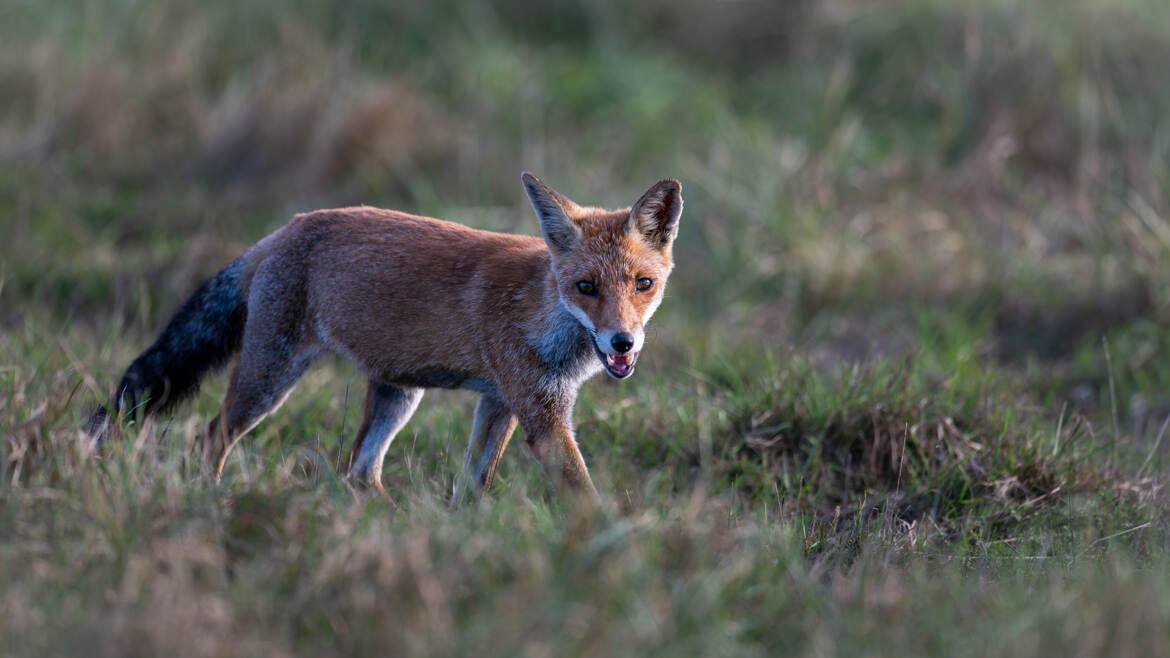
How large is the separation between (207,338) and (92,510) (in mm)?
1947

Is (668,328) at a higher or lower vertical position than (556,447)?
lower

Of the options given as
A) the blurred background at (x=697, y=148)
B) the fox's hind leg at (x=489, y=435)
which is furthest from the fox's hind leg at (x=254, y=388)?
the blurred background at (x=697, y=148)

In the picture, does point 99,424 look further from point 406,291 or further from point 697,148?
point 697,148

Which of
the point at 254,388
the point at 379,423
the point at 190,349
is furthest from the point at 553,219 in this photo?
the point at 190,349

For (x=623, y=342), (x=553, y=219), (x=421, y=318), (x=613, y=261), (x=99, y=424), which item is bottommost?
(x=99, y=424)

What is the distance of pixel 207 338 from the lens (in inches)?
224

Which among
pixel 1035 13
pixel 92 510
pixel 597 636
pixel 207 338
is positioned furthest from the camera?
pixel 1035 13

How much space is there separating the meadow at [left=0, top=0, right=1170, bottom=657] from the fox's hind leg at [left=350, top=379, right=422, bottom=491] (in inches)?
5.3

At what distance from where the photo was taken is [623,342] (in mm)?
4656

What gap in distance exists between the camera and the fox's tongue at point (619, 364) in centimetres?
473

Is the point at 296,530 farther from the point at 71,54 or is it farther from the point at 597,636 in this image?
the point at 71,54

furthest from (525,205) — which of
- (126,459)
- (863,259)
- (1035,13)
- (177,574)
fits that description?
(177,574)

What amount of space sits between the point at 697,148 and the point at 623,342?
6389 millimetres

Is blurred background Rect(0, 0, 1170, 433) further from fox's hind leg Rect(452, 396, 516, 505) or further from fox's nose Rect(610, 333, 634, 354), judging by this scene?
A: fox's nose Rect(610, 333, 634, 354)
